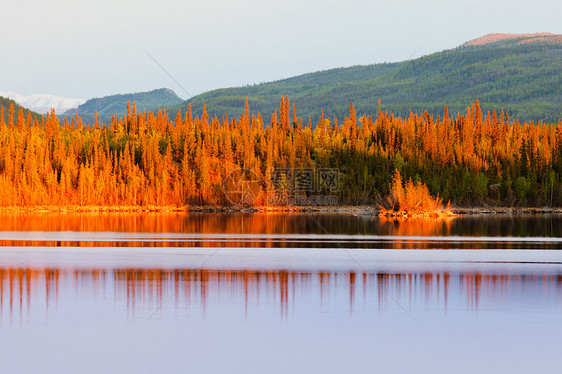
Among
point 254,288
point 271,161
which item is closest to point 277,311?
point 254,288

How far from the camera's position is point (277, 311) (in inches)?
724

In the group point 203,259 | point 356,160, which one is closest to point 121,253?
point 203,259

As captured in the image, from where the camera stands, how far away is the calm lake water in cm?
1377

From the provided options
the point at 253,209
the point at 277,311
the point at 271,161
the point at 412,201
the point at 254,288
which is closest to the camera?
the point at 277,311

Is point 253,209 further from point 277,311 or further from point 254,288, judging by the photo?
point 277,311

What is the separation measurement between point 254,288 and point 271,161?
326 feet

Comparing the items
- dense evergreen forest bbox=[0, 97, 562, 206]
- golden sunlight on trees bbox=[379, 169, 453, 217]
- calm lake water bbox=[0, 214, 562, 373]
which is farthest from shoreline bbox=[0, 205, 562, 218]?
calm lake water bbox=[0, 214, 562, 373]

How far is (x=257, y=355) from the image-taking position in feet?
46.1

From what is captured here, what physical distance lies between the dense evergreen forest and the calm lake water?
7684 centimetres

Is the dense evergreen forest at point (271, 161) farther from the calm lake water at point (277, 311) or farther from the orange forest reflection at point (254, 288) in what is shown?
the orange forest reflection at point (254, 288)

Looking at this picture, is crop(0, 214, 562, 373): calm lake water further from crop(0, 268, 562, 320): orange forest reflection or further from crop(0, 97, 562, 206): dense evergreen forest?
crop(0, 97, 562, 206): dense evergreen forest

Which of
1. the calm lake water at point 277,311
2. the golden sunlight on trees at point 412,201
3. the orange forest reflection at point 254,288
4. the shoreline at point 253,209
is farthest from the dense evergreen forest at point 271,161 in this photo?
the orange forest reflection at point 254,288

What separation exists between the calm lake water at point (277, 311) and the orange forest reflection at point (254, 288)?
5 cm

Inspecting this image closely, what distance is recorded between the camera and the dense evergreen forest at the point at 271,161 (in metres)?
110
